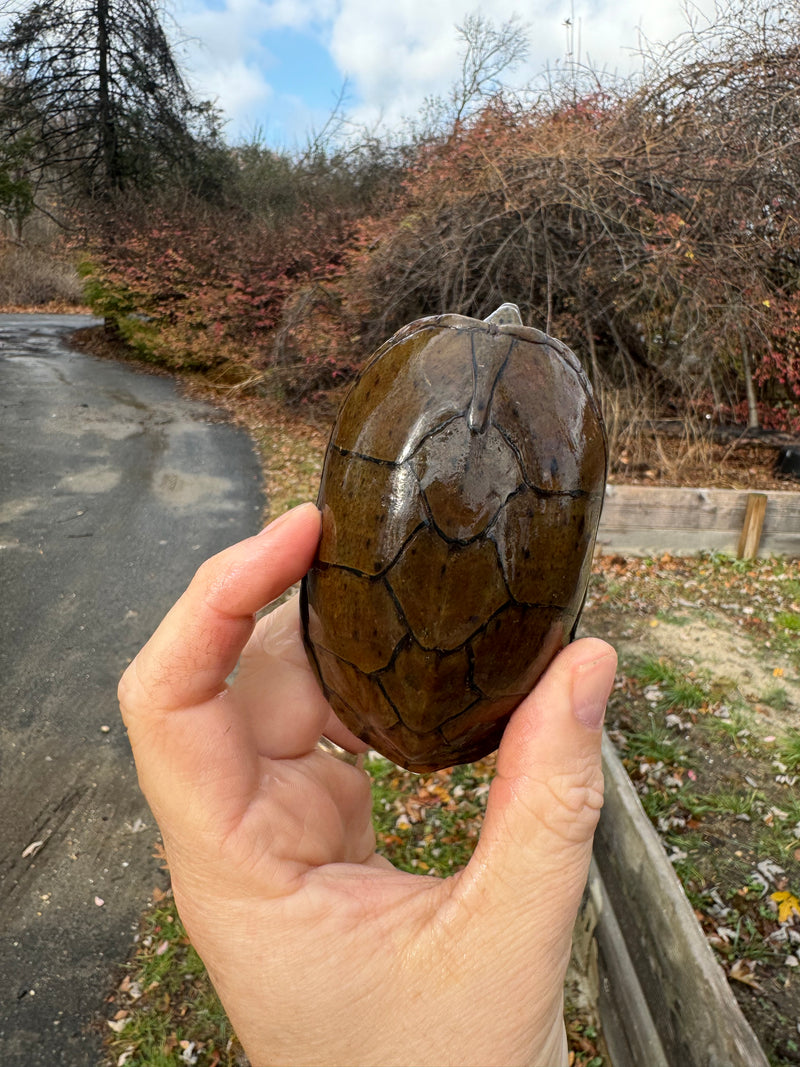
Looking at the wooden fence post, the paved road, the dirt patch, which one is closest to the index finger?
the paved road

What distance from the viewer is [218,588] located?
1452 mm

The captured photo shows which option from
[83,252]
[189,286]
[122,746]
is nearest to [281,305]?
[189,286]

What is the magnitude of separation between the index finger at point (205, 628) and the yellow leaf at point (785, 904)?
9.42 feet

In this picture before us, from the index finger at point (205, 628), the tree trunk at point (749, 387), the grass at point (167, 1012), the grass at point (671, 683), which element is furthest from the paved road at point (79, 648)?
the tree trunk at point (749, 387)

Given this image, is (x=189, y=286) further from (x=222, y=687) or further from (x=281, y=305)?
(x=222, y=687)

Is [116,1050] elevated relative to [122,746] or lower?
lower

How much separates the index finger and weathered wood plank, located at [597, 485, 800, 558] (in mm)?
5132

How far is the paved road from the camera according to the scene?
3053 millimetres

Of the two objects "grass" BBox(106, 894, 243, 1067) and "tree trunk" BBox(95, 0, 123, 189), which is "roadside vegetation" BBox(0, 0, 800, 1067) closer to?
"grass" BBox(106, 894, 243, 1067)

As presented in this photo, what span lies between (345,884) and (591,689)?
67cm

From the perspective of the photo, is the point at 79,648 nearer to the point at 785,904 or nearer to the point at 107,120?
the point at 785,904

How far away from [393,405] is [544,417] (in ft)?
1.04

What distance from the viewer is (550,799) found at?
1.43m

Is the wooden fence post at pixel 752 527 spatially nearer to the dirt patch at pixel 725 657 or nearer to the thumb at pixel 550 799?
the dirt patch at pixel 725 657
